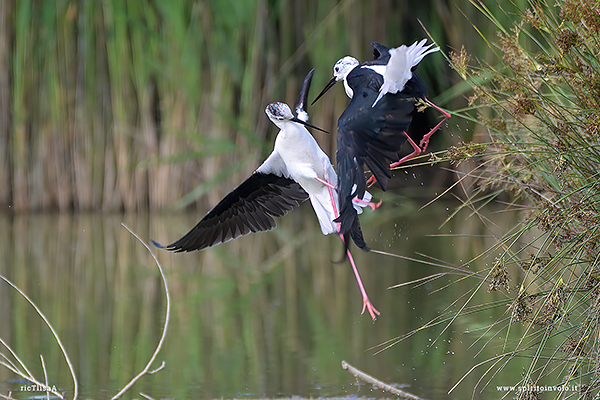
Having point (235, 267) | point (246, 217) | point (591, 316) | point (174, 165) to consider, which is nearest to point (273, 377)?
point (246, 217)

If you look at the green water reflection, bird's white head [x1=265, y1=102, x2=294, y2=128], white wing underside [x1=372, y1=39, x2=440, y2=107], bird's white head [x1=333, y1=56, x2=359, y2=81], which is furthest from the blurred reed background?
white wing underside [x1=372, y1=39, x2=440, y2=107]

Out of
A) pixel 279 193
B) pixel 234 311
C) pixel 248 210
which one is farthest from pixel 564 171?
pixel 234 311

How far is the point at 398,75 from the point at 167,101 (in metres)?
5.44

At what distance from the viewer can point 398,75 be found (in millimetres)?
2141

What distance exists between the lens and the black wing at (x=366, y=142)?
2.07 meters

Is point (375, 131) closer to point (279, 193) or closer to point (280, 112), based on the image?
point (280, 112)

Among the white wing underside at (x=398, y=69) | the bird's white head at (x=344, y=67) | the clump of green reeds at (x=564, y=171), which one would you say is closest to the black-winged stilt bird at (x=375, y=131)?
the white wing underside at (x=398, y=69)

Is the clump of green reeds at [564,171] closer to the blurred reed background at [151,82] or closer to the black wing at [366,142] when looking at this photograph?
the black wing at [366,142]

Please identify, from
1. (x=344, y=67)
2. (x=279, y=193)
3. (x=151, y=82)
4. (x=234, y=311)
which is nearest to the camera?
(x=344, y=67)

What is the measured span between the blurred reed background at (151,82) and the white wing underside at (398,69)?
4771mm

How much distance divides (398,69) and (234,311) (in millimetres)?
2648

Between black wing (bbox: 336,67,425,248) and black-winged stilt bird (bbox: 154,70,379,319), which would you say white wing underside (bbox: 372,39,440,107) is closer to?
black wing (bbox: 336,67,425,248)

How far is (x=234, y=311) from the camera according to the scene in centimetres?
450

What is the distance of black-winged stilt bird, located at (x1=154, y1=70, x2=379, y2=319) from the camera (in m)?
2.36
